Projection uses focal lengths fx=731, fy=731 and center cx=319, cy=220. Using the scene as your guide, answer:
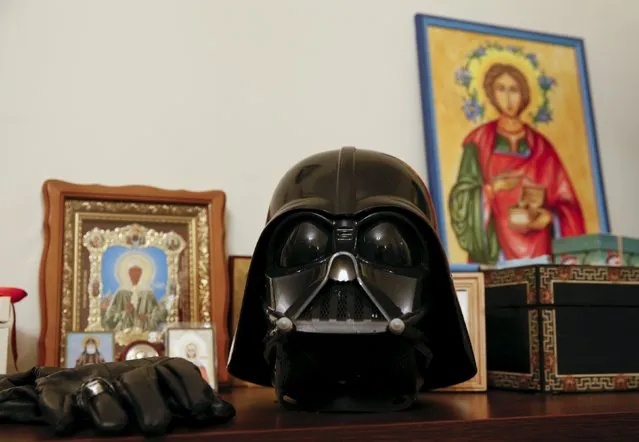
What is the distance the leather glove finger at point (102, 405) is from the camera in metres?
0.60

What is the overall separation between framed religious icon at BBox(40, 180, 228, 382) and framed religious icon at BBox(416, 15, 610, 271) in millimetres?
427

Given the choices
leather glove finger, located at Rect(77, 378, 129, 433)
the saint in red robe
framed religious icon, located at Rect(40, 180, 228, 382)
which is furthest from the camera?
the saint in red robe

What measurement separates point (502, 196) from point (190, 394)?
33.2 inches

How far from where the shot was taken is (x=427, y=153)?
1.31 m

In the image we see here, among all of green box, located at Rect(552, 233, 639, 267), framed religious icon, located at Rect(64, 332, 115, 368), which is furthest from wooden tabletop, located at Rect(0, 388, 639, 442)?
green box, located at Rect(552, 233, 639, 267)

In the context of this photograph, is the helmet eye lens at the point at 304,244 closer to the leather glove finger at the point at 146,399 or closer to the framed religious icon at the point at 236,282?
the leather glove finger at the point at 146,399

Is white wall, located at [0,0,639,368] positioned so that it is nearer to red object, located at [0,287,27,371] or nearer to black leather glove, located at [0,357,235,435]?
red object, located at [0,287,27,371]

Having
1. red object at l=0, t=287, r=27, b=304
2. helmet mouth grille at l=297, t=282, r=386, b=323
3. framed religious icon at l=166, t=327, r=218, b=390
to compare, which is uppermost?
red object at l=0, t=287, r=27, b=304

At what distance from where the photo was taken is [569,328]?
1.00 metres

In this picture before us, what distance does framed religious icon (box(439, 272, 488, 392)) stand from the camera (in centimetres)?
102

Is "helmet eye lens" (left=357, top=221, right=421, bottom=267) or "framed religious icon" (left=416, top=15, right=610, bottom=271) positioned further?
"framed religious icon" (left=416, top=15, right=610, bottom=271)

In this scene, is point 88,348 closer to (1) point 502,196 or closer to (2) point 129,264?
(2) point 129,264

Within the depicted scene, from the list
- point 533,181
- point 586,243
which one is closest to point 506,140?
point 533,181

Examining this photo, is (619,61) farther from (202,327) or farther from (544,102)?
(202,327)
